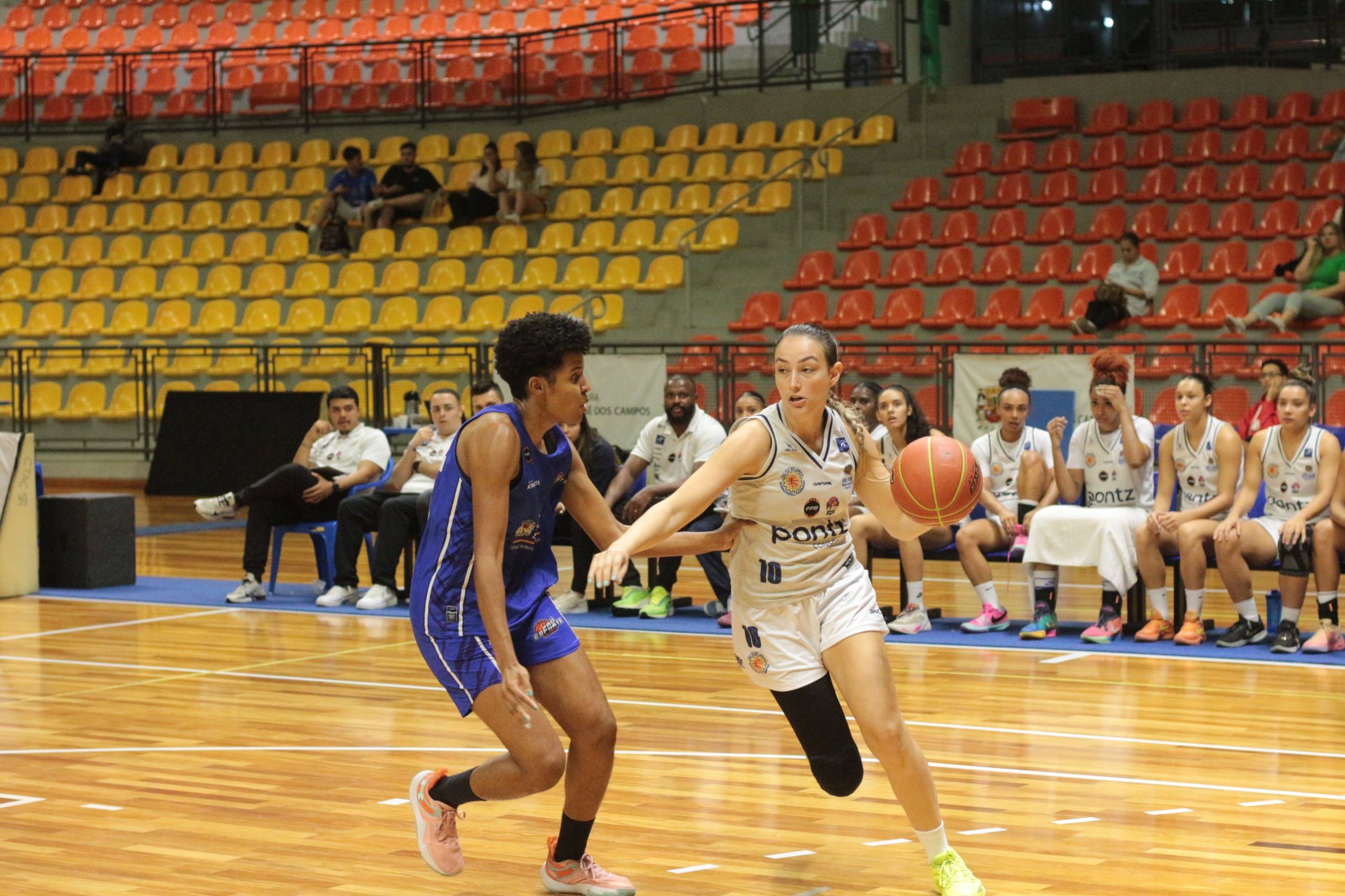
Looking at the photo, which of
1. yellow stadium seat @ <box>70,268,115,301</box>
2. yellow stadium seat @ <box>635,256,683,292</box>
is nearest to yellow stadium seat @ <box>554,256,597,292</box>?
yellow stadium seat @ <box>635,256,683,292</box>

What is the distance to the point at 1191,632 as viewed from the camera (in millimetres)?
7766

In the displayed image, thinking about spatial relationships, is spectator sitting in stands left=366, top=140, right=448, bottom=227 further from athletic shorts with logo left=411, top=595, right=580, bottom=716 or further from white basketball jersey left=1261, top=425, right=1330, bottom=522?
athletic shorts with logo left=411, top=595, right=580, bottom=716

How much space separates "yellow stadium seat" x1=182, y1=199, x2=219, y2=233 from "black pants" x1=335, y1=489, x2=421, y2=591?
10.3 metres

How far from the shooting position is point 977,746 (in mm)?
5738

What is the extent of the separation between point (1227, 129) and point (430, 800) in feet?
43.3

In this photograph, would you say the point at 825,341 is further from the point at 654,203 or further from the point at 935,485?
the point at 654,203

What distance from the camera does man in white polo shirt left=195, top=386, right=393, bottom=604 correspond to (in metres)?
9.52

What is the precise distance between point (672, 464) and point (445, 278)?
830 cm

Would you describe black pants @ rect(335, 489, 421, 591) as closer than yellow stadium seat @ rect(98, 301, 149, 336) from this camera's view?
Yes

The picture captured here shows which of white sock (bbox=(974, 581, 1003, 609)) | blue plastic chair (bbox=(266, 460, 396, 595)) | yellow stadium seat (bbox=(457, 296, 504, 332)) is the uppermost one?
yellow stadium seat (bbox=(457, 296, 504, 332))

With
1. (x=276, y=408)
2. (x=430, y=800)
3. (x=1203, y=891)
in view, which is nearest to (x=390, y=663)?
(x=430, y=800)

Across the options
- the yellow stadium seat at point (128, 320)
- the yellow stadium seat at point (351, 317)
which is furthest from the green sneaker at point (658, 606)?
the yellow stadium seat at point (128, 320)

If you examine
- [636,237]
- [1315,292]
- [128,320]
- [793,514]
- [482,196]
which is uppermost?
[482,196]

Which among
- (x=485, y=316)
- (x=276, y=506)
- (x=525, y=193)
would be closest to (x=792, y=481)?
(x=276, y=506)
